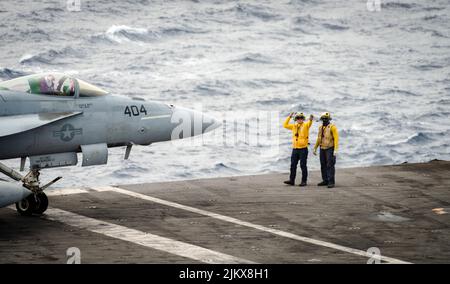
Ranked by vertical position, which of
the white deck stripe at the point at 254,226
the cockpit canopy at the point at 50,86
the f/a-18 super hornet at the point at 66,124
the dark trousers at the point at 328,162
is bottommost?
the white deck stripe at the point at 254,226

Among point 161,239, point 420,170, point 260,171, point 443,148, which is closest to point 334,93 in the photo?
point 443,148

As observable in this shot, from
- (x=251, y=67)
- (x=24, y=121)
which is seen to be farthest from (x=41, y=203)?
(x=251, y=67)

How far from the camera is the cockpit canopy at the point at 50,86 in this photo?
57.6ft

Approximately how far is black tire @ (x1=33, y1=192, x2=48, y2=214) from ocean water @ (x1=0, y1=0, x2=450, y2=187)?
13095 mm

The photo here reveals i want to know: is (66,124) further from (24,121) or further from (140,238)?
(140,238)

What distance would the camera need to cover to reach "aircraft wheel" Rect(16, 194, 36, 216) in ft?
59.2

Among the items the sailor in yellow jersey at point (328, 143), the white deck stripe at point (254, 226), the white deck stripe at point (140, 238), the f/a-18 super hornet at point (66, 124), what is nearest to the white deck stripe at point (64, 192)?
the white deck stripe at point (254, 226)

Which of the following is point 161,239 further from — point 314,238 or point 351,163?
point 351,163

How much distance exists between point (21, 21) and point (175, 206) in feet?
167

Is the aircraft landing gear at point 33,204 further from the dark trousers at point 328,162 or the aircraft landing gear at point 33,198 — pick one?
the dark trousers at point 328,162

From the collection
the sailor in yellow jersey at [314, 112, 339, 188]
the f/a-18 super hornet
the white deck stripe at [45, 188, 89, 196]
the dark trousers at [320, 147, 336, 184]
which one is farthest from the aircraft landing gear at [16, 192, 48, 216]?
the dark trousers at [320, 147, 336, 184]

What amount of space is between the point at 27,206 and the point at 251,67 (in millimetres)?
37547

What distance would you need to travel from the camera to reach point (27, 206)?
18.1 metres

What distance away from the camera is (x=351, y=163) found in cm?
3522
